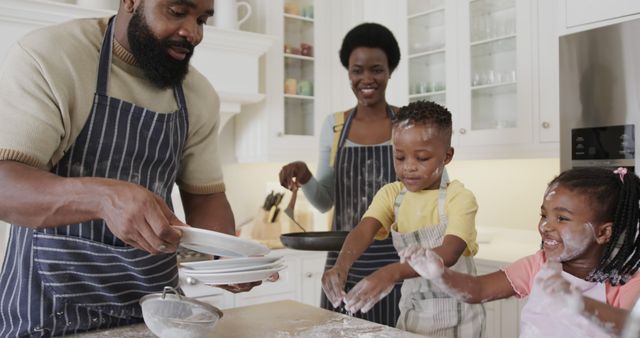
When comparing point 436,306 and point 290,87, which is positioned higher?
point 290,87

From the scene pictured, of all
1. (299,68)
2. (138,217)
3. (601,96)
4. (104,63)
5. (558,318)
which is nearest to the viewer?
(138,217)

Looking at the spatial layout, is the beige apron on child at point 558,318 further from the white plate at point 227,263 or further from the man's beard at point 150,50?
the man's beard at point 150,50

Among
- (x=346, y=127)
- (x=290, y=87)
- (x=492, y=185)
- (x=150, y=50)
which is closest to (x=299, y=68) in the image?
(x=290, y=87)

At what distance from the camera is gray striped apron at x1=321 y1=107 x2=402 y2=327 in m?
1.72

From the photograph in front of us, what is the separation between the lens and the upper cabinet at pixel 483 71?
2594 millimetres

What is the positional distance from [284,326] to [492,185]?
7.36 ft

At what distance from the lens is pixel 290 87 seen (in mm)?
3355

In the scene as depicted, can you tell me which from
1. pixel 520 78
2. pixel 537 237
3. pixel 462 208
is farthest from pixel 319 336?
pixel 537 237

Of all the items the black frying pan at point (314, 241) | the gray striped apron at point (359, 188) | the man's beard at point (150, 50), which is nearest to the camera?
the man's beard at point (150, 50)

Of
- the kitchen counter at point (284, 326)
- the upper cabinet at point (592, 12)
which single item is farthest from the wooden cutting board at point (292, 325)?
the upper cabinet at point (592, 12)

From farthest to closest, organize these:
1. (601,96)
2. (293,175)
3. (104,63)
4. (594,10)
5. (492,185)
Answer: (492,185) < (594,10) < (601,96) < (293,175) < (104,63)

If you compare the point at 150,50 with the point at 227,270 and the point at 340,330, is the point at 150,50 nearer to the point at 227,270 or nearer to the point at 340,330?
the point at 227,270

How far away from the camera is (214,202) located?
1.53 meters

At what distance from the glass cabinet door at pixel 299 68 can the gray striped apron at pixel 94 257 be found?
6.72 ft
